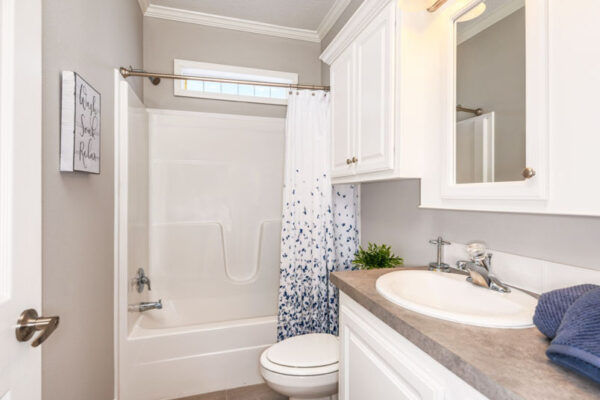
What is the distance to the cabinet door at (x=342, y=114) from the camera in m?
1.59

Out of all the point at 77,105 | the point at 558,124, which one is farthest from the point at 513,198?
the point at 77,105

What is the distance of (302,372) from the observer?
55.4 inches

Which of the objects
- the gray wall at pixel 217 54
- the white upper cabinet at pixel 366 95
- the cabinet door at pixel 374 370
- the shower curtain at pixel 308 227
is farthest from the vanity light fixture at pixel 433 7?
the gray wall at pixel 217 54

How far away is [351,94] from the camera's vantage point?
1581 mm

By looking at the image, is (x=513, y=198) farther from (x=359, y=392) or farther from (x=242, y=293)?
(x=242, y=293)

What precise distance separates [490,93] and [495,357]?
Result: 792 mm

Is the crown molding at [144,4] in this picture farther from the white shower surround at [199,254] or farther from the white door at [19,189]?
the white door at [19,189]

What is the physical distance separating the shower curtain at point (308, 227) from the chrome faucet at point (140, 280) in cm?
93

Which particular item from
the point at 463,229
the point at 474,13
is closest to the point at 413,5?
the point at 474,13

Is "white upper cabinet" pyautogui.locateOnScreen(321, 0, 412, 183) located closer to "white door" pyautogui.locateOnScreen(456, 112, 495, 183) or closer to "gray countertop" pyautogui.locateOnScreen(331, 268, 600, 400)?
"white door" pyautogui.locateOnScreen(456, 112, 495, 183)

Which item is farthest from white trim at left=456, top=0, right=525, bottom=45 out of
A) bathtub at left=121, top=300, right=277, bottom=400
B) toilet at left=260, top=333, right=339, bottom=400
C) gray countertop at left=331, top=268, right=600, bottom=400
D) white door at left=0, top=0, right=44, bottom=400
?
bathtub at left=121, top=300, right=277, bottom=400

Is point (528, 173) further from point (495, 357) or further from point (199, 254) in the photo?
point (199, 254)

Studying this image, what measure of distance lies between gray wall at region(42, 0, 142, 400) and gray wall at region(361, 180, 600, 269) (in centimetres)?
152

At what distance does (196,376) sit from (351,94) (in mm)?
1937
